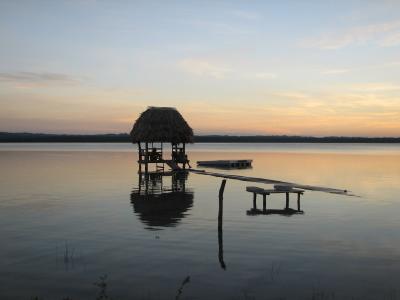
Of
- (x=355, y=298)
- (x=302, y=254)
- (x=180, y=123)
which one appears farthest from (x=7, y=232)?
(x=180, y=123)

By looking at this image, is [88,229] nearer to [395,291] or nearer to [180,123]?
[395,291]

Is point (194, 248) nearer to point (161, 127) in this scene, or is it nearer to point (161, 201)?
point (161, 201)

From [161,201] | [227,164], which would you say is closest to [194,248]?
[161,201]

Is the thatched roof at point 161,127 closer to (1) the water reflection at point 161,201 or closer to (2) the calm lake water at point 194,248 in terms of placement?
(1) the water reflection at point 161,201

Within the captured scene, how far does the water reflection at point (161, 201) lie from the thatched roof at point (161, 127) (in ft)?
16.7

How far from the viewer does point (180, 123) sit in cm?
4425

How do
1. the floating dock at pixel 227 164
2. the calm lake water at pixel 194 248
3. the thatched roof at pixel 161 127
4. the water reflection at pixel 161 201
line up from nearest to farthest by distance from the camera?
the calm lake water at pixel 194 248 < the water reflection at pixel 161 201 < the thatched roof at pixel 161 127 < the floating dock at pixel 227 164

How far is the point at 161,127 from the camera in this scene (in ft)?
141

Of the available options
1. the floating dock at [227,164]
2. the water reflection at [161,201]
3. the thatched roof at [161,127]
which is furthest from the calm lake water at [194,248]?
the floating dock at [227,164]

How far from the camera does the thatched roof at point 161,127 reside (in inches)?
1681

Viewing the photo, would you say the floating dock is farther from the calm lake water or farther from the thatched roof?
the calm lake water

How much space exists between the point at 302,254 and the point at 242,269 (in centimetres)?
248

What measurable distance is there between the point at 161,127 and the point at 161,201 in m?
18.5

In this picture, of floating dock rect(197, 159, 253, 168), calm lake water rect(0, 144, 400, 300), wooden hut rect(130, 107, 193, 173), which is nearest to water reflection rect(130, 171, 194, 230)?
calm lake water rect(0, 144, 400, 300)
